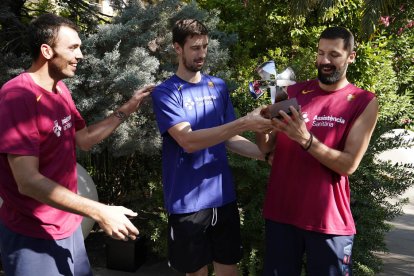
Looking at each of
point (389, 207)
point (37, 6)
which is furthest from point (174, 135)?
point (37, 6)

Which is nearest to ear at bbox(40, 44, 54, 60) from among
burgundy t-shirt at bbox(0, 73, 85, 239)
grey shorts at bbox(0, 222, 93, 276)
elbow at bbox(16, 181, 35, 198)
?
burgundy t-shirt at bbox(0, 73, 85, 239)

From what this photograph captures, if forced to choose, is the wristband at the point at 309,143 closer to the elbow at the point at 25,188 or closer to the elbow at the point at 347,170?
the elbow at the point at 347,170

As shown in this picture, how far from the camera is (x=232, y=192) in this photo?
3.04m

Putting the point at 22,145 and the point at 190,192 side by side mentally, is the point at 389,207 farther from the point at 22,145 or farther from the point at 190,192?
the point at 22,145

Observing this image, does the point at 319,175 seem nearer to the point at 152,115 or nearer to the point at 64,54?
the point at 64,54

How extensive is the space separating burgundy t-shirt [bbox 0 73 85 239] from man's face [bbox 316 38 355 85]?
1443mm

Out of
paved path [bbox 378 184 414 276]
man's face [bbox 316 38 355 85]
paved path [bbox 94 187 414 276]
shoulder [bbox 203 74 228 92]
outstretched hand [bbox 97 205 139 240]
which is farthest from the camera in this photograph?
paved path [bbox 378 184 414 276]

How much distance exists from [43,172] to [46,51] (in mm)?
611

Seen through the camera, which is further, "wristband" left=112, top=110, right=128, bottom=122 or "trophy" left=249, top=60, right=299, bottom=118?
"wristband" left=112, top=110, right=128, bottom=122

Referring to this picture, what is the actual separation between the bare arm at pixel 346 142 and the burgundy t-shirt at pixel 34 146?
1.12 meters

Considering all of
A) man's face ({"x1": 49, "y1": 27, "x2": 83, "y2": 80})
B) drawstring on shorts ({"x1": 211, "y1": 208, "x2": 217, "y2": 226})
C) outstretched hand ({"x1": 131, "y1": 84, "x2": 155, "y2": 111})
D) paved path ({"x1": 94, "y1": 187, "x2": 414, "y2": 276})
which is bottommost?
paved path ({"x1": 94, "y1": 187, "x2": 414, "y2": 276})

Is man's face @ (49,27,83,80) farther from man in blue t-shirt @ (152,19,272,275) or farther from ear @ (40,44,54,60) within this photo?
man in blue t-shirt @ (152,19,272,275)

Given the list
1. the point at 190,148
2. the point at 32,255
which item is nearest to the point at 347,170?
the point at 190,148

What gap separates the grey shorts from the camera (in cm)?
224
